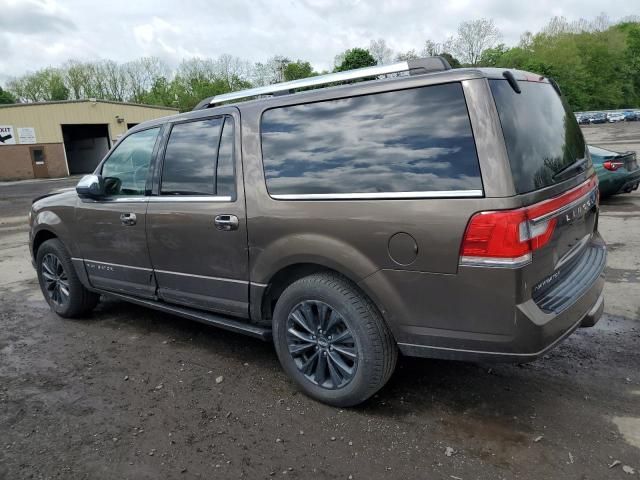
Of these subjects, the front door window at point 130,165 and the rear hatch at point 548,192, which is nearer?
the rear hatch at point 548,192

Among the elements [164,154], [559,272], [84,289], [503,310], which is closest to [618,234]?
[559,272]

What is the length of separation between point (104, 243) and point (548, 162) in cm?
360

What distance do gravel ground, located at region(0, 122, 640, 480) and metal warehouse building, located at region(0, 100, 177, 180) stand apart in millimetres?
28544

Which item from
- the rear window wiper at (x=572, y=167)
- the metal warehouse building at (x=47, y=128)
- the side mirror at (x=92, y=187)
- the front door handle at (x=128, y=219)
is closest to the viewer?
the rear window wiper at (x=572, y=167)

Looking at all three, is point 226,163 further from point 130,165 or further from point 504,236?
point 504,236

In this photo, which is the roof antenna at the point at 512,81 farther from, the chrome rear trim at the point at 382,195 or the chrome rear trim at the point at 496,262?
the chrome rear trim at the point at 496,262

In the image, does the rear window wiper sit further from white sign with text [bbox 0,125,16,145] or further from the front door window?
white sign with text [bbox 0,125,16,145]

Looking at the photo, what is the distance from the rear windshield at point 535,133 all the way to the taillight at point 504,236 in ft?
0.48

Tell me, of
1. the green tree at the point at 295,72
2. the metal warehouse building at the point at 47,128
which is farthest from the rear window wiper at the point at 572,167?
the green tree at the point at 295,72

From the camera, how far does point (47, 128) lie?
31625 millimetres

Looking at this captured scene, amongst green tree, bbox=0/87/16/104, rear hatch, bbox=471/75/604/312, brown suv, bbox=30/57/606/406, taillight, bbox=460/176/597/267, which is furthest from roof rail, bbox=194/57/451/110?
green tree, bbox=0/87/16/104

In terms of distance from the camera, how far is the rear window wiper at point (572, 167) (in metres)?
2.70

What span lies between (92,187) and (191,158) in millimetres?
1163

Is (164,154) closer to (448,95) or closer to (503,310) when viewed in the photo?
(448,95)
